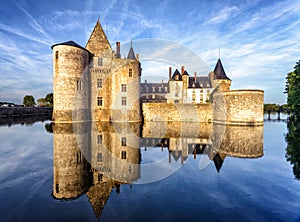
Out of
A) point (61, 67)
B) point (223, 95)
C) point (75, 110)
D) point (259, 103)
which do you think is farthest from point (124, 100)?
point (259, 103)

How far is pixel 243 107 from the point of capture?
20.5 metres

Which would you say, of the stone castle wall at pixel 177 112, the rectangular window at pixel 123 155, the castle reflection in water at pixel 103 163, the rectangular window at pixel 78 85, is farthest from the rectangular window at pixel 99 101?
the rectangular window at pixel 123 155

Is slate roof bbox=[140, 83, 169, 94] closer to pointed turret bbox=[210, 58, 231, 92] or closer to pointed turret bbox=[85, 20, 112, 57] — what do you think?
pointed turret bbox=[210, 58, 231, 92]

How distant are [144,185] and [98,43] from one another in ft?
74.2

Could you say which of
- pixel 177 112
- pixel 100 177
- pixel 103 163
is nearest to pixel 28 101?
pixel 177 112

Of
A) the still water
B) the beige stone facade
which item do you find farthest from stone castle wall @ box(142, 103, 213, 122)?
the still water

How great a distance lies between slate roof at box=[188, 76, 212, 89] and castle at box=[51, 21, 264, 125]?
21.4m

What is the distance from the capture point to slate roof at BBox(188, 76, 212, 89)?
45003 mm

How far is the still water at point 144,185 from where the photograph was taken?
3.71 metres

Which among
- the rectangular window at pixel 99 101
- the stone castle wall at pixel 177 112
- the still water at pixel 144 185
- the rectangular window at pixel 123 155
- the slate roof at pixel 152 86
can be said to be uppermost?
the slate roof at pixel 152 86

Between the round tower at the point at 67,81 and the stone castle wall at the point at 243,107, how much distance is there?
17040mm

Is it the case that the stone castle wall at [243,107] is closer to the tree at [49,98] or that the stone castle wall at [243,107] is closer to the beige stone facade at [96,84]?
the beige stone facade at [96,84]

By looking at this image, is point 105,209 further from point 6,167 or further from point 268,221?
point 6,167

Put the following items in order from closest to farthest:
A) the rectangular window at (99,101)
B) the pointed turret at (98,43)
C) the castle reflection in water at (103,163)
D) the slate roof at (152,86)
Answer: the castle reflection in water at (103,163) → the rectangular window at (99,101) → the pointed turret at (98,43) → the slate roof at (152,86)
